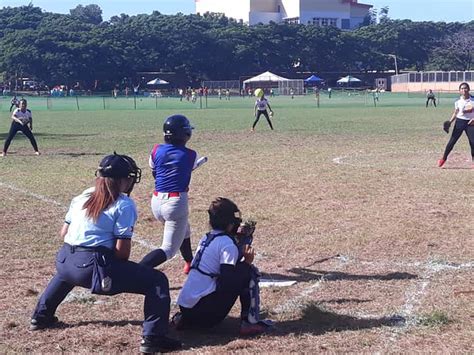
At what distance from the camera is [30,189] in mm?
14281

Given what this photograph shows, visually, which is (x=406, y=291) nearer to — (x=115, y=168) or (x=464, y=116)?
(x=115, y=168)

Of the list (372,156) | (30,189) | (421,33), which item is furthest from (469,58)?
(30,189)

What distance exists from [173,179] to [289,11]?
148 m

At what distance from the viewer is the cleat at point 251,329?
19.6 feet

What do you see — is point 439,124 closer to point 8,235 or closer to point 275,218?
point 275,218

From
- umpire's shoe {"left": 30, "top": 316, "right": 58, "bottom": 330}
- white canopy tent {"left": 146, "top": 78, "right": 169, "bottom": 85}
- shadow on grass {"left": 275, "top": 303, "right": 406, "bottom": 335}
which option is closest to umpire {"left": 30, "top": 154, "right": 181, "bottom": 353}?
umpire's shoe {"left": 30, "top": 316, "right": 58, "bottom": 330}

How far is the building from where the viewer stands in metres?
149

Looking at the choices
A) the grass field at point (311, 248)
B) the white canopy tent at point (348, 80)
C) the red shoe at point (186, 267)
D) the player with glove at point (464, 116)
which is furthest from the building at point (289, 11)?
the red shoe at point (186, 267)

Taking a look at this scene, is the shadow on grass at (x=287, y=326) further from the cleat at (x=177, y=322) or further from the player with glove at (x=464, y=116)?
the player with glove at (x=464, y=116)

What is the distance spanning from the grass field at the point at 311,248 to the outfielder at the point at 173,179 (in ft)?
2.03

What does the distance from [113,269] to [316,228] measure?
492cm

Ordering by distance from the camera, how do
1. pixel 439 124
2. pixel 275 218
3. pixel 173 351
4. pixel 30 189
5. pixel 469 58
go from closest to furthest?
pixel 173 351 < pixel 275 218 < pixel 30 189 < pixel 439 124 < pixel 469 58

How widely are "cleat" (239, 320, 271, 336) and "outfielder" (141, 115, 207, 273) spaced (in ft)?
4.33

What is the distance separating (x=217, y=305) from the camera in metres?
6.03
